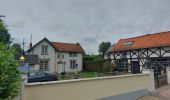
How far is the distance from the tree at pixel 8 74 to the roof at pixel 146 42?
2347cm

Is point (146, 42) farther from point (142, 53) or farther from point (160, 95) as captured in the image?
point (160, 95)

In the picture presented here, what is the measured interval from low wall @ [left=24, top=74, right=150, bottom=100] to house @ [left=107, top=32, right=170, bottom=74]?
532 inches

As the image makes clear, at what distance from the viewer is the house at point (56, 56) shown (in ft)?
114

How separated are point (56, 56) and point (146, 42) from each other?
52.6ft

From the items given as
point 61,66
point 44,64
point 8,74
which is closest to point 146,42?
point 61,66

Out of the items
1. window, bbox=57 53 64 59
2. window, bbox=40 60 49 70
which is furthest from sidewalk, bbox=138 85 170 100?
window, bbox=57 53 64 59

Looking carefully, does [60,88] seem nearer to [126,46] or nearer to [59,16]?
[59,16]

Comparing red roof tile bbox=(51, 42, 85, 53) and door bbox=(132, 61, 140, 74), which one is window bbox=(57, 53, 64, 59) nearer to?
red roof tile bbox=(51, 42, 85, 53)

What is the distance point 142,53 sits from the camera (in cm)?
2823

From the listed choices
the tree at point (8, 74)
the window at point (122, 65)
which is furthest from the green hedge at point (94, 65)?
the tree at point (8, 74)

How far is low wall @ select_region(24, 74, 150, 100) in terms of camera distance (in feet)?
23.5

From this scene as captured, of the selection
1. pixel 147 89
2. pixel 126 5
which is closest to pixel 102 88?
pixel 147 89

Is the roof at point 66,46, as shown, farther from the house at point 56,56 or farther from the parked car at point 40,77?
the parked car at point 40,77

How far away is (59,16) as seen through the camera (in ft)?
58.6
